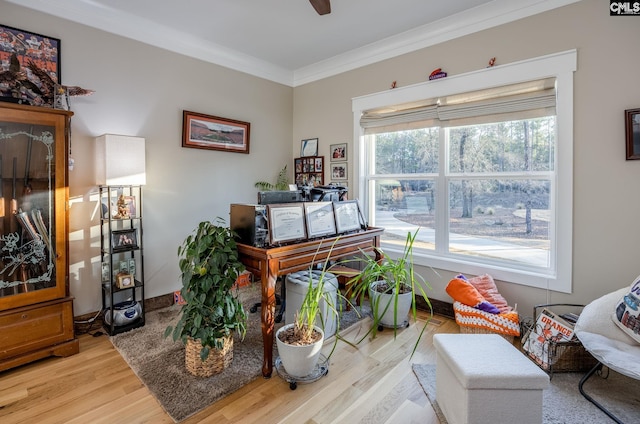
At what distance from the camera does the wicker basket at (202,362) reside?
2031 millimetres

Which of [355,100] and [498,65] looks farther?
[355,100]

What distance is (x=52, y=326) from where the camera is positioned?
224 cm

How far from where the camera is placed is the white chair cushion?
163cm

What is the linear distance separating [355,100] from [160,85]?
202 cm

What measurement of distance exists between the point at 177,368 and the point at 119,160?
5.42ft

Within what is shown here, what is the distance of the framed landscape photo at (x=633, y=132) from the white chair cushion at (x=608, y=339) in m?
0.93

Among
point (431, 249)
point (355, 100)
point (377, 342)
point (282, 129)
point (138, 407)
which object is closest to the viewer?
point (138, 407)

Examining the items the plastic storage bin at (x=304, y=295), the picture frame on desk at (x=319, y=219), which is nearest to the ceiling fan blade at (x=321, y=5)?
the picture frame on desk at (x=319, y=219)

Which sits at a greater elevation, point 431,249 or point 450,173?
point 450,173

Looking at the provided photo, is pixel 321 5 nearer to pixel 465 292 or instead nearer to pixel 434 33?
pixel 434 33

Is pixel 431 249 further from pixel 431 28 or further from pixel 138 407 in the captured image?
pixel 138 407

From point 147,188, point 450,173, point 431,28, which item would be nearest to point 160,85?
point 147,188

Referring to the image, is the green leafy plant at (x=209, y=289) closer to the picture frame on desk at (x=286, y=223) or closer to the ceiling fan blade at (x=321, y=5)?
the picture frame on desk at (x=286, y=223)

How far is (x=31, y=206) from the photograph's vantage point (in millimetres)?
2184
